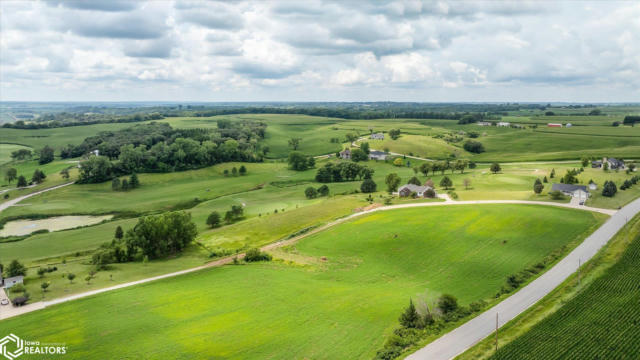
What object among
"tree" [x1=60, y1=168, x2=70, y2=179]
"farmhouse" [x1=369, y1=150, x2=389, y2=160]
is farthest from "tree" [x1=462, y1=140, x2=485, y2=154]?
"tree" [x1=60, y1=168, x2=70, y2=179]

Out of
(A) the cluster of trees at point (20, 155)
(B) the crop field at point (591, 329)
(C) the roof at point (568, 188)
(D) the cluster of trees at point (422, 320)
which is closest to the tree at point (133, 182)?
(A) the cluster of trees at point (20, 155)

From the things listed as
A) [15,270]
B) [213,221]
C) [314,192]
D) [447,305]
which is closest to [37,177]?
[213,221]

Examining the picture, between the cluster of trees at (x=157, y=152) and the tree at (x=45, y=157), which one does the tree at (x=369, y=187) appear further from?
the tree at (x=45, y=157)

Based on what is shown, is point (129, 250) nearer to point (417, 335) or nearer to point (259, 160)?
point (417, 335)

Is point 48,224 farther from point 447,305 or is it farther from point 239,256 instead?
point 447,305

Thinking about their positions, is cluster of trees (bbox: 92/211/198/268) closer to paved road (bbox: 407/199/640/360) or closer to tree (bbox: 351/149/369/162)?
paved road (bbox: 407/199/640/360)

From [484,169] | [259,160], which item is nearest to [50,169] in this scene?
[259,160]
